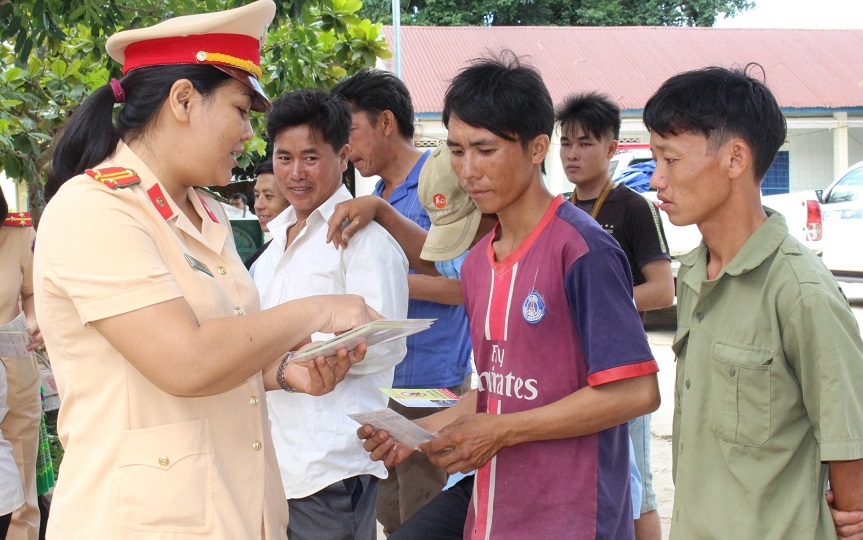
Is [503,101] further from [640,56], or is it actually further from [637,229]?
[640,56]

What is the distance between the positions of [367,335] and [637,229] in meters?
2.28

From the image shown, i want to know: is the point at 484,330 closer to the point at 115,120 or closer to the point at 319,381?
the point at 319,381

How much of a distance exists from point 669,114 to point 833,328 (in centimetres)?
69

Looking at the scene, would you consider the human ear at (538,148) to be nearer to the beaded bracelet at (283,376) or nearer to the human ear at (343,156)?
the beaded bracelet at (283,376)

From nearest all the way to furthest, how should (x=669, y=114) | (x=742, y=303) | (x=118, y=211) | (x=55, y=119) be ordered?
(x=118, y=211), (x=742, y=303), (x=669, y=114), (x=55, y=119)

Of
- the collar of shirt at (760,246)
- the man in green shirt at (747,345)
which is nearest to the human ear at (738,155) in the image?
the man in green shirt at (747,345)

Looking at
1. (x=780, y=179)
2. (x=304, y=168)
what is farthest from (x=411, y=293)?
(x=780, y=179)

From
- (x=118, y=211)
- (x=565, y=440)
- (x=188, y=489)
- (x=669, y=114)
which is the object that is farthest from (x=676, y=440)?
(x=118, y=211)

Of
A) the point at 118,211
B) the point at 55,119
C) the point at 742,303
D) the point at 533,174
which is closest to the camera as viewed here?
the point at 118,211

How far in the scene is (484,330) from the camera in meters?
2.29

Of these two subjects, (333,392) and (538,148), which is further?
(333,392)

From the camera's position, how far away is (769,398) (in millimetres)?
1917

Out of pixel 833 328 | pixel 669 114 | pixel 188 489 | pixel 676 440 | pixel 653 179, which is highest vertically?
pixel 669 114

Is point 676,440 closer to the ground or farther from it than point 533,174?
closer to the ground
